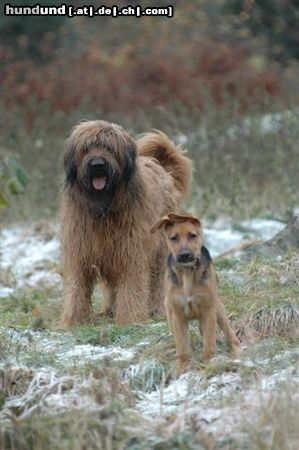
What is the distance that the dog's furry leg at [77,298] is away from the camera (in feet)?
33.0

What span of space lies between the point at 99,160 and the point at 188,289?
2.02m

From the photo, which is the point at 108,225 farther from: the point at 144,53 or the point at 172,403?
the point at 144,53

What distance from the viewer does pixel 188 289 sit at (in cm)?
780

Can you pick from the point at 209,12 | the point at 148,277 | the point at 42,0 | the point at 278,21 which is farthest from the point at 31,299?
the point at 209,12

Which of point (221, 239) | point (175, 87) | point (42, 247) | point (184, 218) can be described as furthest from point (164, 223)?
point (175, 87)

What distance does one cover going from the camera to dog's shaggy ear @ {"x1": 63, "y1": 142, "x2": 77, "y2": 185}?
9664 mm

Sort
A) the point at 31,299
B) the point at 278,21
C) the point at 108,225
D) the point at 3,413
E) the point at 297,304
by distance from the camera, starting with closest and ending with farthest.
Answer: the point at 3,413 → the point at 297,304 → the point at 108,225 → the point at 31,299 → the point at 278,21

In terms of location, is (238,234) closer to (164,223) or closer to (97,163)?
(97,163)

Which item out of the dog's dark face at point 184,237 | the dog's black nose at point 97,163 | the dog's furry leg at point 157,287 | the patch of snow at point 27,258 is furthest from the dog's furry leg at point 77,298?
the patch of snow at point 27,258

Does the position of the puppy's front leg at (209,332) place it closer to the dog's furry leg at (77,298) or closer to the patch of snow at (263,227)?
the dog's furry leg at (77,298)

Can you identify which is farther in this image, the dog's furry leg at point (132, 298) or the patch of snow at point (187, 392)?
the dog's furry leg at point (132, 298)

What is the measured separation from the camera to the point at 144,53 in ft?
85.9

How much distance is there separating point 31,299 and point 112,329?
292 centimetres

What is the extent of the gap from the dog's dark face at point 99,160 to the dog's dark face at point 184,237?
179cm
